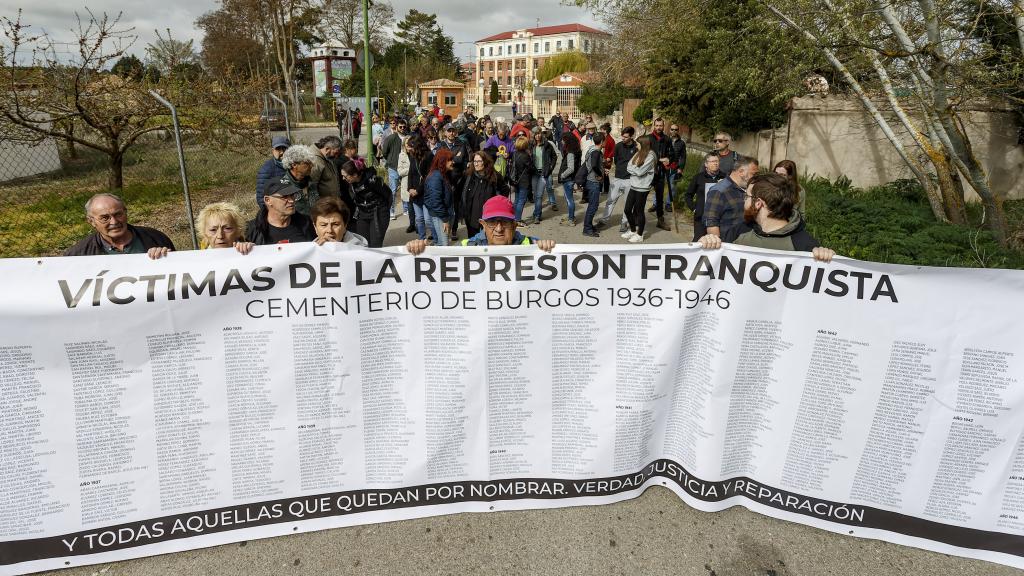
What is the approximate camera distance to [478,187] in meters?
8.55

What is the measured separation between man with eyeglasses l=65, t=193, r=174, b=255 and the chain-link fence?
5.88 metres

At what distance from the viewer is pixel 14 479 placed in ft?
9.42

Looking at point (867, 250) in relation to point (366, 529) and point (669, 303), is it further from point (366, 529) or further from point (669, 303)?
point (366, 529)

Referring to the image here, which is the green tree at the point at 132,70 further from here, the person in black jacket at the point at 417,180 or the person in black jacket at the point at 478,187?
the person in black jacket at the point at 478,187

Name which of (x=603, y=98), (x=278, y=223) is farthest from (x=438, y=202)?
(x=603, y=98)

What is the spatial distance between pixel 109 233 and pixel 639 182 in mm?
7335

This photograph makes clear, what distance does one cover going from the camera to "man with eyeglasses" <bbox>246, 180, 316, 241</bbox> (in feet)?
14.0

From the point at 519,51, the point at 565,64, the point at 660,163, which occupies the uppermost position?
the point at 519,51

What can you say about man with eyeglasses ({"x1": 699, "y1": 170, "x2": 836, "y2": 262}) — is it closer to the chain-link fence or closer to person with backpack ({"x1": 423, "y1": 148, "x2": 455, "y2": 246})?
person with backpack ({"x1": 423, "y1": 148, "x2": 455, "y2": 246})

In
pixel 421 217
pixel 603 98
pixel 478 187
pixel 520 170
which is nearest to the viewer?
pixel 478 187

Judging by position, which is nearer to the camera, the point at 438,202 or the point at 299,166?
the point at 299,166

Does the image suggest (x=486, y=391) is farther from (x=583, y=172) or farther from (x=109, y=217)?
(x=583, y=172)

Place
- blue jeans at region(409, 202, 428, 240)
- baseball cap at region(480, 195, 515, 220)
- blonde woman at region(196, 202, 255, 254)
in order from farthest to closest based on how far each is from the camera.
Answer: blue jeans at region(409, 202, 428, 240)
blonde woman at region(196, 202, 255, 254)
baseball cap at region(480, 195, 515, 220)

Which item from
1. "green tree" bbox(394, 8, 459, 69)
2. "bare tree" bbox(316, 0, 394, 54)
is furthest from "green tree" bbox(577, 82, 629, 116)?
"green tree" bbox(394, 8, 459, 69)
